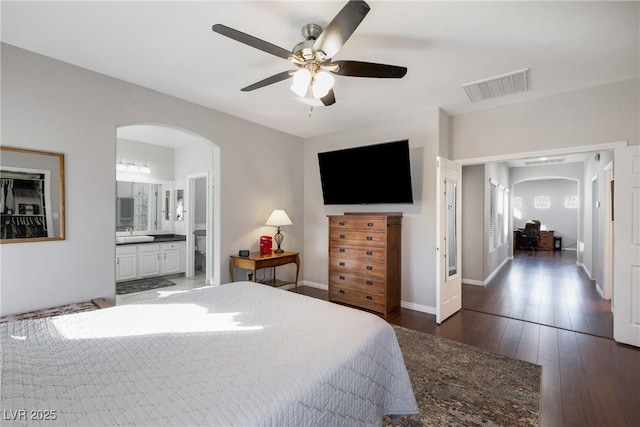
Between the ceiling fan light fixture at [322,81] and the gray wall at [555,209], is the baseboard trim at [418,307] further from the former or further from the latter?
the gray wall at [555,209]

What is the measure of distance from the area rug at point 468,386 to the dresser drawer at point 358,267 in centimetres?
102

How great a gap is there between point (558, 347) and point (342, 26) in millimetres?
3509

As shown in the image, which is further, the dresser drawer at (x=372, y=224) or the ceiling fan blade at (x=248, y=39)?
the dresser drawer at (x=372, y=224)

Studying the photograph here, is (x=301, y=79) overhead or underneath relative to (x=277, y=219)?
overhead

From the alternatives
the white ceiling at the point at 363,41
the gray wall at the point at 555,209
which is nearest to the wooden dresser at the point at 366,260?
the white ceiling at the point at 363,41

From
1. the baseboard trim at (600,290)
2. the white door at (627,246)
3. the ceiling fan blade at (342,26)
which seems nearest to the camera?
the ceiling fan blade at (342,26)

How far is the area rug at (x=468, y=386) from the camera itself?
6.06ft

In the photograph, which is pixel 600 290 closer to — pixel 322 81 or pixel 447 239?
pixel 447 239

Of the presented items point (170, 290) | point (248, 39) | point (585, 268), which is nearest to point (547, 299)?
point (585, 268)

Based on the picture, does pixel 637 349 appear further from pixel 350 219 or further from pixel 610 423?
pixel 350 219

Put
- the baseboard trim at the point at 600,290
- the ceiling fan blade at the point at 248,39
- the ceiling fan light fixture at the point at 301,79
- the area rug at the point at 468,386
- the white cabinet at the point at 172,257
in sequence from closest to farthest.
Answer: the ceiling fan blade at the point at 248,39, the area rug at the point at 468,386, the ceiling fan light fixture at the point at 301,79, the baseboard trim at the point at 600,290, the white cabinet at the point at 172,257

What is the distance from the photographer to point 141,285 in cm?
495

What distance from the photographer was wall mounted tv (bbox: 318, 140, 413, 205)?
148 inches

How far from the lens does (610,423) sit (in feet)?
6.02
